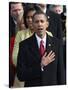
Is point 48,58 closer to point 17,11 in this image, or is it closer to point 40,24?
point 40,24

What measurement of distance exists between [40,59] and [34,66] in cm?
7

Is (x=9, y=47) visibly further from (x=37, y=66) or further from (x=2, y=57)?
(x=37, y=66)

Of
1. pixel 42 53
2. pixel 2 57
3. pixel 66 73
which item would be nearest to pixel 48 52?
pixel 42 53

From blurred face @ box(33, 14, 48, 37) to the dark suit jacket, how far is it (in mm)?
53

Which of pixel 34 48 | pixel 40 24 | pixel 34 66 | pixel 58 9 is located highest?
pixel 58 9

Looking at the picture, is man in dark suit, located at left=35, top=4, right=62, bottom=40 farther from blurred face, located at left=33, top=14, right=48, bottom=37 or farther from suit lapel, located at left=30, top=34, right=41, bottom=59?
suit lapel, located at left=30, top=34, right=41, bottom=59

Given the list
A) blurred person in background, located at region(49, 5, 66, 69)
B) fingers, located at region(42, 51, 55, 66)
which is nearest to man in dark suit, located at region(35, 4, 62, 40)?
blurred person in background, located at region(49, 5, 66, 69)

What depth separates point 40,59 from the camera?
5.72ft

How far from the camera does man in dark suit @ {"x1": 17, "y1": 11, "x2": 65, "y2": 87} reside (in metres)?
1.73

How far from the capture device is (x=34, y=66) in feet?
5.69

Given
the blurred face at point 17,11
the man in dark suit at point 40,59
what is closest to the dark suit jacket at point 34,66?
the man in dark suit at point 40,59

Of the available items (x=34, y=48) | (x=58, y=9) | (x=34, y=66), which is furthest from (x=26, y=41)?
(x=58, y=9)

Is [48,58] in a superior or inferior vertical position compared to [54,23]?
inferior

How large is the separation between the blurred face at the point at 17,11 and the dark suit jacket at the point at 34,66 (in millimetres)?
180
